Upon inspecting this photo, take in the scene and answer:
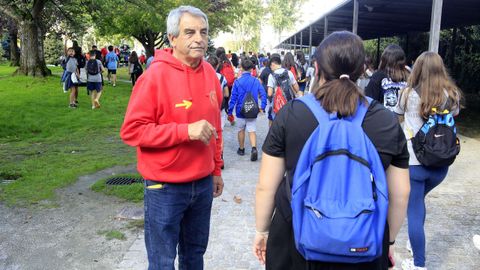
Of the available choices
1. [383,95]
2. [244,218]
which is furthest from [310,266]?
[383,95]

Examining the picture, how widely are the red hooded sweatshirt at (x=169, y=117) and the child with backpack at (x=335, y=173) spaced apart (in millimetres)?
571

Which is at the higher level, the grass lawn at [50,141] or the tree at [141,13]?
the tree at [141,13]

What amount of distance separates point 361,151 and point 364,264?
0.50 m

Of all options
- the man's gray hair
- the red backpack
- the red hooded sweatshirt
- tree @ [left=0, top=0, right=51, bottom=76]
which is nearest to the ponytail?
the red hooded sweatshirt

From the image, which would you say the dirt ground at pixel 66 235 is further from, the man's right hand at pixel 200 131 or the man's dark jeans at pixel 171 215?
the man's right hand at pixel 200 131

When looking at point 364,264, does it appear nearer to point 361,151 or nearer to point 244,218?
point 361,151

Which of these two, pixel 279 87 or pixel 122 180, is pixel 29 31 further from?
pixel 122 180

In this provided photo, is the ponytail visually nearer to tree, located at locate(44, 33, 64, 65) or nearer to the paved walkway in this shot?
the paved walkway

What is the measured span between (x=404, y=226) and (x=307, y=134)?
357 cm

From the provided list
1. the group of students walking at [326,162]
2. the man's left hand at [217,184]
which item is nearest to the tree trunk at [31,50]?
the man's left hand at [217,184]

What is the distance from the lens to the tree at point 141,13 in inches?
737

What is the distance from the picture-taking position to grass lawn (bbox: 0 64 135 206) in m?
6.57

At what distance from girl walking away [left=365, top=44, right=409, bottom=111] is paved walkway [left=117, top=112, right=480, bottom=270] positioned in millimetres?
1429

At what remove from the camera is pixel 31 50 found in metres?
19.9
